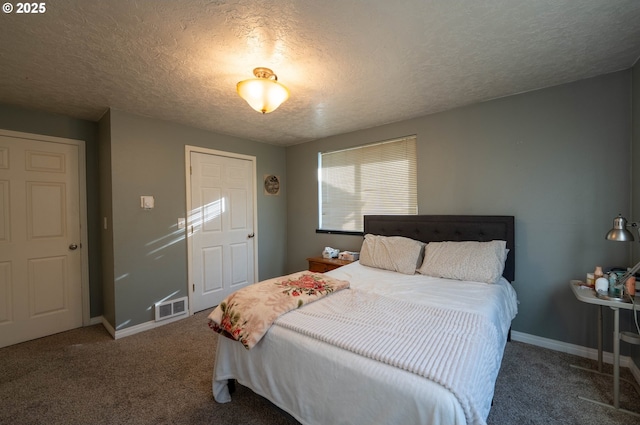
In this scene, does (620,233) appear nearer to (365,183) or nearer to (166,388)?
(365,183)

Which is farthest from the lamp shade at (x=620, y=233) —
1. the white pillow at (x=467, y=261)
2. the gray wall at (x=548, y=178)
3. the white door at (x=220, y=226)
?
the white door at (x=220, y=226)

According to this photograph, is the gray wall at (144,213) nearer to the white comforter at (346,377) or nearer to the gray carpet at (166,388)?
the gray carpet at (166,388)

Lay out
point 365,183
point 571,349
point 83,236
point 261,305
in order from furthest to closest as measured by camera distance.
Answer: point 365,183 < point 83,236 < point 571,349 < point 261,305

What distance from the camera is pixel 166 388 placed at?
1972mm

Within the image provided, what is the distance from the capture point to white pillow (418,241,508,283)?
7.41 feet

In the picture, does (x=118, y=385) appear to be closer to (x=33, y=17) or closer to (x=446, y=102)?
(x=33, y=17)

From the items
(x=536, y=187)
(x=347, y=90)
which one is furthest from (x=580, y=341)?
(x=347, y=90)

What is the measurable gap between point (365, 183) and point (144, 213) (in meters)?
2.67

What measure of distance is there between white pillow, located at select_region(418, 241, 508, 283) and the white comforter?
158 mm

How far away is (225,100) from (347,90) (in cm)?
117

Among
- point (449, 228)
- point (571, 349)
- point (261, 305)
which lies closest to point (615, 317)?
point (571, 349)

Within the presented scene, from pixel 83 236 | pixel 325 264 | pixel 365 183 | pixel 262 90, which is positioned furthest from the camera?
pixel 365 183

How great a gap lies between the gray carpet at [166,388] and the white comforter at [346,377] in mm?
258

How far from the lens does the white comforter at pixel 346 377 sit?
1.01 m
